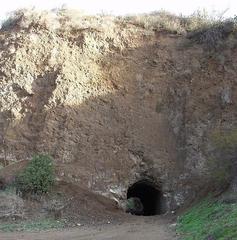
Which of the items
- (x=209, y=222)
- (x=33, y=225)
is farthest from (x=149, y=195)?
(x=209, y=222)

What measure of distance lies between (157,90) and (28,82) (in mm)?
6394

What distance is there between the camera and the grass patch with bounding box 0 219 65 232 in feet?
52.5

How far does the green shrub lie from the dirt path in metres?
3.07

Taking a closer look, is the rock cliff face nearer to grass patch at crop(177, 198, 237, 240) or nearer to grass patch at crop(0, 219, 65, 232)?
grass patch at crop(0, 219, 65, 232)

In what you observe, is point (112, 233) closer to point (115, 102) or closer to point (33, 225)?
point (33, 225)

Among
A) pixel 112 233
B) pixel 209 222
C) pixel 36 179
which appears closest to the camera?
pixel 209 222

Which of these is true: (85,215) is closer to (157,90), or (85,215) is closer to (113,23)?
(157,90)

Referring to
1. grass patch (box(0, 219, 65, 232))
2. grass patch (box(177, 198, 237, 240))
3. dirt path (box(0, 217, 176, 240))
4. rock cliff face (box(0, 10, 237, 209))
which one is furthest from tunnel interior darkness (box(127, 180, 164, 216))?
grass patch (box(0, 219, 65, 232))

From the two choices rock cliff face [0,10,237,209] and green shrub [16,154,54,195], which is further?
rock cliff face [0,10,237,209]

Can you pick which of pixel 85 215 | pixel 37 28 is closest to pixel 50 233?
pixel 85 215

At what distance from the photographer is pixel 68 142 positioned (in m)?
21.4

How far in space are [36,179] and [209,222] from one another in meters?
7.93

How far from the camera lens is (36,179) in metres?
18.7

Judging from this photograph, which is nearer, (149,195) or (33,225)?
(33,225)
